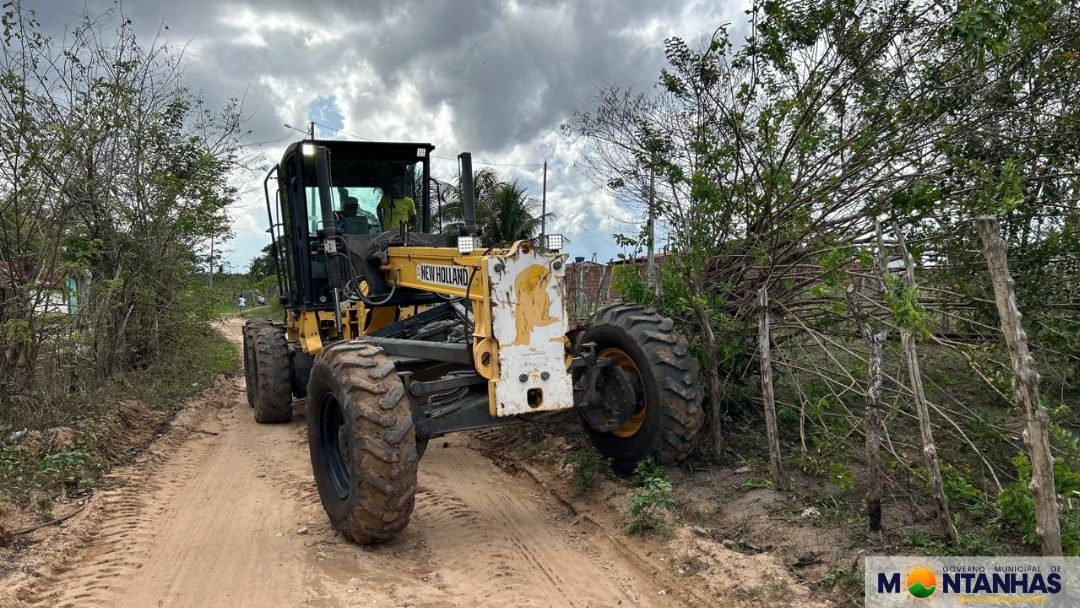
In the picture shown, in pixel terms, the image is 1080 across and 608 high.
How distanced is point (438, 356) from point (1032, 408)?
357cm

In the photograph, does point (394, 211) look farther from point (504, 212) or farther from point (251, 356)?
point (504, 212)

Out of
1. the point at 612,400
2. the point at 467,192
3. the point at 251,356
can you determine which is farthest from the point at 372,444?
the point at 251,356

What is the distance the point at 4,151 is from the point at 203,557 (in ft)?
15.1

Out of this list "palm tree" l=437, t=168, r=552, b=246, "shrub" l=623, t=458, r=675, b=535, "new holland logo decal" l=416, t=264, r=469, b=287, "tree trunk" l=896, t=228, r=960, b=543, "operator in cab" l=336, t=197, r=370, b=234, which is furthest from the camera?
"palm tree" l=437, t=168, r=552, b=246

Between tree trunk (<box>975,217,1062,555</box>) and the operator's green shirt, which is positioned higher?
the operator's green shirt

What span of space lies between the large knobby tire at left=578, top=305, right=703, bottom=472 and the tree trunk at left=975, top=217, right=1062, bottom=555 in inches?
84.7

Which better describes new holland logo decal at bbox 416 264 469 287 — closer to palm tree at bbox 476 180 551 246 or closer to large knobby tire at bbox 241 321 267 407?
large knobby tire at bbox 241 321 267 407

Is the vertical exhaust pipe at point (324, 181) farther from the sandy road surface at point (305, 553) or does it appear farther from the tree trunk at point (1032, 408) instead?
the tree trunk at point (1032, 408)

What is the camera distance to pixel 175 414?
28.0ft

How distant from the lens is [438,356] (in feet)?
16.3

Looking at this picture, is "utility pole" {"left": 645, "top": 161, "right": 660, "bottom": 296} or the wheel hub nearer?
the wheel hub

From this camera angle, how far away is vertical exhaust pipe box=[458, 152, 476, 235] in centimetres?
590

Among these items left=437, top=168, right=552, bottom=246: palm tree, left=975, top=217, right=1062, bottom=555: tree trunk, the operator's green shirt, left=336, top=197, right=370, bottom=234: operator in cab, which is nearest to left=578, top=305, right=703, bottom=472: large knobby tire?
left=975, top=217, right=1062, bottom=555: tree trunk

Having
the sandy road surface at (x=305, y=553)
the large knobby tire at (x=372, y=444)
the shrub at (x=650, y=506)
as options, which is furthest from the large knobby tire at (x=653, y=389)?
the large knobby tire at (x=372, y=444)
